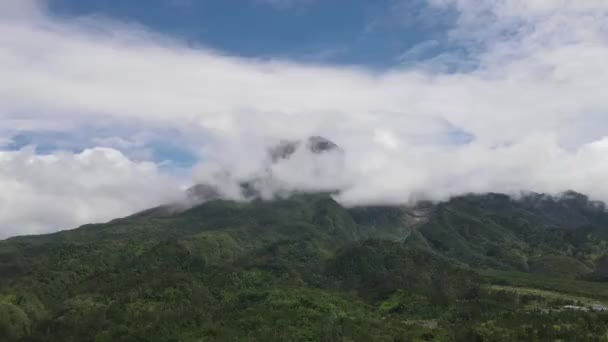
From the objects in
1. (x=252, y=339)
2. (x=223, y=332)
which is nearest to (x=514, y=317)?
(x=252, y=339)

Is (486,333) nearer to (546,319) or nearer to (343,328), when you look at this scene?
(546,319)

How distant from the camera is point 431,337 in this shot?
180 meters

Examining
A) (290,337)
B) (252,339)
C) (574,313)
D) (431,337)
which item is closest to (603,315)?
(574,313)

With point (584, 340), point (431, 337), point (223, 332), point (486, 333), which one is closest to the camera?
point (584, 340)

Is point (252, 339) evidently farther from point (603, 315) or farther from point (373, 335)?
point (603, 315)

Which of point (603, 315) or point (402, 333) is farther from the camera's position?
point (402, 333)

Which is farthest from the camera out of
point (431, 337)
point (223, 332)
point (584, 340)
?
point (223, 332)

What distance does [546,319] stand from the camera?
172500mm

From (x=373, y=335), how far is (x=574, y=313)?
220 feet

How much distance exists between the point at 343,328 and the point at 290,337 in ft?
70.1

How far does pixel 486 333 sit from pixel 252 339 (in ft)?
244

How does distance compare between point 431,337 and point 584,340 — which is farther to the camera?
point 431,337

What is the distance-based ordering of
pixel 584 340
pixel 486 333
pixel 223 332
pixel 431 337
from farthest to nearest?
pixel 223 332 → pixel 431 337 → pixel 486 333 → pixel 584 340

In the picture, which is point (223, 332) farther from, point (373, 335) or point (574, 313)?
point (574, 313)
